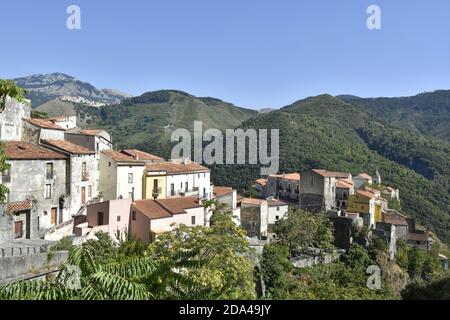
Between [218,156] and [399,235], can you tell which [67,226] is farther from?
[218,156]

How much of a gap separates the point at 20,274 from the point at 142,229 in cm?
1670

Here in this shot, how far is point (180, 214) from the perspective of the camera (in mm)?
34094

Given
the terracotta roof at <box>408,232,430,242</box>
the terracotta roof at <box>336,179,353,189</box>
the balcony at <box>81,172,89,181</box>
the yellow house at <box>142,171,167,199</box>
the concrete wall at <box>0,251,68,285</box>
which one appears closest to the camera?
the concrete wall at <box>0,251,68,285</box>

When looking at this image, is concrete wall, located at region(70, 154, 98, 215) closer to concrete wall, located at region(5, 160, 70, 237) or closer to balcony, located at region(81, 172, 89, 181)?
balcony, located at region(81, 172, 89, 181)

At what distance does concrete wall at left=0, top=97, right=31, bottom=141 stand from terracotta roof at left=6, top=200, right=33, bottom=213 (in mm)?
5323

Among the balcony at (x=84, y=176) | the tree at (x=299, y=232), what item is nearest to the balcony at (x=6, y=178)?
the balcony at (x=84, y=176)

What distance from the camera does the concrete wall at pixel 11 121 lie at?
2881cm

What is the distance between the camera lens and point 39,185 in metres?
28.5

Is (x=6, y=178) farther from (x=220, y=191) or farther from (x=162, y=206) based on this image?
(x=220, y=191)

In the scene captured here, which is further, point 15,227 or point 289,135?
point 289,135

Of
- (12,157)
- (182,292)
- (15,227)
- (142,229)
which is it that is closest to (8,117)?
(12,157)

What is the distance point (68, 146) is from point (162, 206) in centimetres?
868

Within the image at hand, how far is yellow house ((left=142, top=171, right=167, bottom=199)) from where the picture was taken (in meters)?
38.0

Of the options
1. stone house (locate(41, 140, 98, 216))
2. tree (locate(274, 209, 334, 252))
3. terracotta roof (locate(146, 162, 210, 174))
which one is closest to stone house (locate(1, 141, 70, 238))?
stone house (locate(41, 140, 98, 216))
